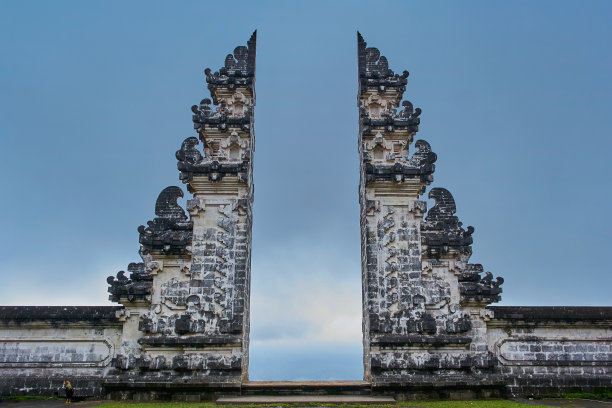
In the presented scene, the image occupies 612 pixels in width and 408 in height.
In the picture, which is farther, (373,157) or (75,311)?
(373,157)

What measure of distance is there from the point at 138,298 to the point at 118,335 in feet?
3.81

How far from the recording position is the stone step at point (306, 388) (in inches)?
489

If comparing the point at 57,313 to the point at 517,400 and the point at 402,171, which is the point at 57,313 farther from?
the point at 517,400

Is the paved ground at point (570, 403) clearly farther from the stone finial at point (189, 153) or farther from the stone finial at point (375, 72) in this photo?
the stone finial at point (189, 153)

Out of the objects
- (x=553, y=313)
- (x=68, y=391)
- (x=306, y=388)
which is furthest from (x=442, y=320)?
(x=68, y=391)

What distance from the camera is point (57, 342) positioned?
13.4 metres

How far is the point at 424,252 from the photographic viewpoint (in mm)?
14039

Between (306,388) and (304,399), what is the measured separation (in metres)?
1.02

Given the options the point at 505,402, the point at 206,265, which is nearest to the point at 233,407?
the point at 206,265

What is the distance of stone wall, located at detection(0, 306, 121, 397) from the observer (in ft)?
43.2

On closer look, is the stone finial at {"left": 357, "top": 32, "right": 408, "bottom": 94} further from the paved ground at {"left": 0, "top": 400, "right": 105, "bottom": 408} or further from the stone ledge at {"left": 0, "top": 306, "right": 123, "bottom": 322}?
the paved ground at {"left": 0, "top": 400, "right": 105, "bottom": 408}

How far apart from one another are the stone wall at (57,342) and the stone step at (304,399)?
3792mm

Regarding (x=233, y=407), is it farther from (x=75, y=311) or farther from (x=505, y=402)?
(x=505, y=402)

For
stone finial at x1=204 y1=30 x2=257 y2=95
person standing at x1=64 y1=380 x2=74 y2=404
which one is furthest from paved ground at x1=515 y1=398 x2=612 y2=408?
Answer: stone finial at x1=204 y1=30 x2=257 y2=95
